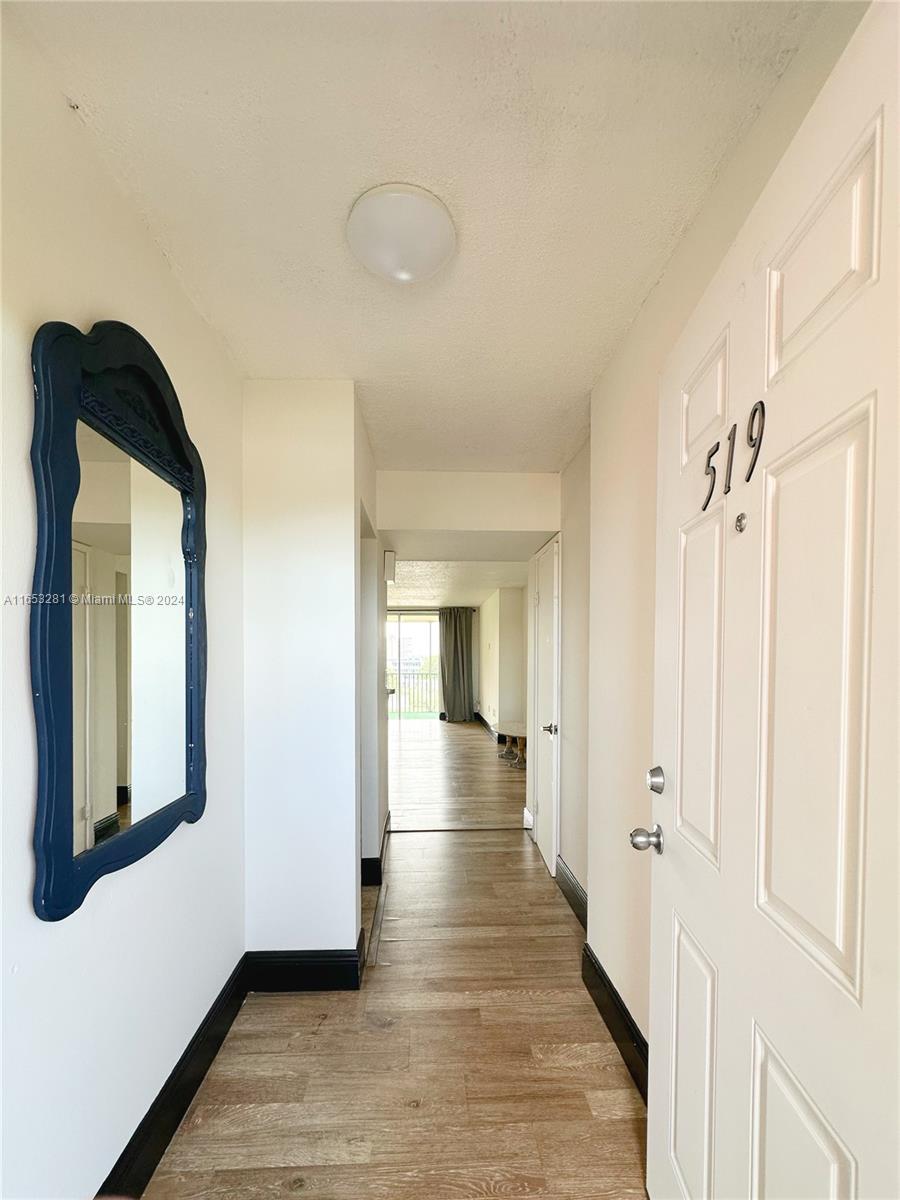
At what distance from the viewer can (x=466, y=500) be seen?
11.1 feet

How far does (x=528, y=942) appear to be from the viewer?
8.45 feet

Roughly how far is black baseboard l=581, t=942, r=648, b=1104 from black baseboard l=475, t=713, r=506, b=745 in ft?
18.4

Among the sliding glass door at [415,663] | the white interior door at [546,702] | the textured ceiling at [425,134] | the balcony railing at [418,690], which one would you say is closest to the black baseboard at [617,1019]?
the white interior door at [546,702]

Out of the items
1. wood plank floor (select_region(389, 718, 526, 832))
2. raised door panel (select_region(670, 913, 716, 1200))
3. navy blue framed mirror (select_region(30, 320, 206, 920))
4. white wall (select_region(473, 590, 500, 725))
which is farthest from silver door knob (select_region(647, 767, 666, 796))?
white wall (select_region(473, 590, 500, 725))

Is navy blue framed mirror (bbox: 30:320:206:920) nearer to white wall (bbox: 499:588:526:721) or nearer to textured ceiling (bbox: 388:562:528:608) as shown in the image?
textured ceiling (bbox: 388:562:528:608)

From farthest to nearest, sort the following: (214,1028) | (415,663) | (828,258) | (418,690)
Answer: (415,663), (418,690), (214,1028), (828,258)

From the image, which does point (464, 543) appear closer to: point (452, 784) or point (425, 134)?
point (425, 134)

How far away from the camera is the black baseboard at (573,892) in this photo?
Answer: 272 cm

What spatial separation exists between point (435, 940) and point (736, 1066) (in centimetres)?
195

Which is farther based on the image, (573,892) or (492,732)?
(492,732)

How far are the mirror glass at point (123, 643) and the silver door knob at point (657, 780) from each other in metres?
1.22

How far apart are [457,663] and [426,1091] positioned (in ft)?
30.4

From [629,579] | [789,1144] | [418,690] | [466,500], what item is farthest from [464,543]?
[418,690]

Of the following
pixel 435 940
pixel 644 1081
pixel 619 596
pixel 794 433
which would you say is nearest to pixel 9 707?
pixel 794 433
